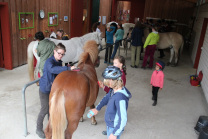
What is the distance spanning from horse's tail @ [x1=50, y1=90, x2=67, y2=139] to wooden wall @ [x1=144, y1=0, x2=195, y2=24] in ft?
34.2

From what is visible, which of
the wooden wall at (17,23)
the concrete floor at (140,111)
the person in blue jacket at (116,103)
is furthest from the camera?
the wooden wall at (17,23)

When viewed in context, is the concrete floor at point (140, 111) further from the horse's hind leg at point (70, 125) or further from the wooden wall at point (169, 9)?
the wooden wall at point (169, 9)

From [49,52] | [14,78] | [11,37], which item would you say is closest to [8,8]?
[11,37]

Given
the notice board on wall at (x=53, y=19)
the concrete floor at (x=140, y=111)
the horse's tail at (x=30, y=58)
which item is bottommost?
the concrete floor at (x=140, y=111)

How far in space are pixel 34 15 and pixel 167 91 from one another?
16.5 ft

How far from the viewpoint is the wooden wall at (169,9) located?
A: 11.2 m

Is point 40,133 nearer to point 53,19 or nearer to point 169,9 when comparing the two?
point 53,19

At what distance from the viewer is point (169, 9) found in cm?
Answer: 1246

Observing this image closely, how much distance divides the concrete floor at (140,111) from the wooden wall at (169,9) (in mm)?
6851

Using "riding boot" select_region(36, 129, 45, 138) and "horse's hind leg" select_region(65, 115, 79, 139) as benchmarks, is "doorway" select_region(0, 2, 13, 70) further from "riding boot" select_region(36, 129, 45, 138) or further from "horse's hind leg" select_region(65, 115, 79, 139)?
"horse's hind leg" select_region(65, 115, 79, 139)

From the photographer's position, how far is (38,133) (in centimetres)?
267

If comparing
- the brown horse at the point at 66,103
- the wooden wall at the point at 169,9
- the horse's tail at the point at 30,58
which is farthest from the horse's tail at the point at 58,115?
the wooden wall at the point at 169,9

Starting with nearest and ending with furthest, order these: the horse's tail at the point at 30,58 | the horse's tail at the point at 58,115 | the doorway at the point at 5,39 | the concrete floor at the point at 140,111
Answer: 1. the horse's tail at the point at 58,115
2. the concrete floor at the point at 140,111
3. the horse's tail at the point at 30,58
4. the doorway at the point at 5,39

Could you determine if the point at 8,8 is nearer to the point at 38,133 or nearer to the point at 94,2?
the point at 38,133
